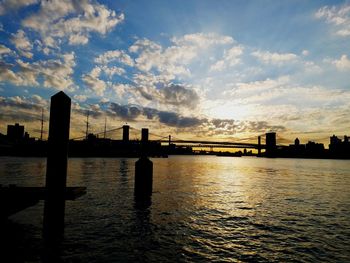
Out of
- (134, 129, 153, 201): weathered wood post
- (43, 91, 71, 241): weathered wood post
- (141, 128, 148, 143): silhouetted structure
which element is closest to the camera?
(43, 91, 71, 241): weathered wood post

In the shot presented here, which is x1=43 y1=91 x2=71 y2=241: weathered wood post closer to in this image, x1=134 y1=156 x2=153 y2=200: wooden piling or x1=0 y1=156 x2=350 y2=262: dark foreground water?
x1=0 y1=156 x2=350 y2=262: dark foreground water

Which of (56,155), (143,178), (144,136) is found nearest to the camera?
(56,155)

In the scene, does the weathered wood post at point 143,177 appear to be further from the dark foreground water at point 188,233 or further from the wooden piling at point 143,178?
the dark foreground water at point 188,233

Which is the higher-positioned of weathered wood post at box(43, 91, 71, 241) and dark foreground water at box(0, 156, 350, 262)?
weathered wood post at box(43, 91, 71, 241)

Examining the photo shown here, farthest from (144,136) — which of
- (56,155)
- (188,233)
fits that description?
(56,155)

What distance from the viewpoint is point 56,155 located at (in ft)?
28.8

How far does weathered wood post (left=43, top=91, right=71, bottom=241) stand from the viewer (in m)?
8.75

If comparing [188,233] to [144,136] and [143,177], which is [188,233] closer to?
[143,177]

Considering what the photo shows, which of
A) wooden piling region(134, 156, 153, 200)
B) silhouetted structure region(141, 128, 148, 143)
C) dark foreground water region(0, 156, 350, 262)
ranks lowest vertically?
dark foreground water region(0, 156, 350, 262)

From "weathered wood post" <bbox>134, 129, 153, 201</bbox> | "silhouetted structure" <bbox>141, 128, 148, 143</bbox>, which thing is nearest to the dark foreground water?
"weathered wood post" <bbox>134, 129, 153, 201</bbox>

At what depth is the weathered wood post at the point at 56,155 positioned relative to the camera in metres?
8.75

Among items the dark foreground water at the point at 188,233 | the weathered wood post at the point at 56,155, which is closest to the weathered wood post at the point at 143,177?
the dark foreground water at the point at 188,233

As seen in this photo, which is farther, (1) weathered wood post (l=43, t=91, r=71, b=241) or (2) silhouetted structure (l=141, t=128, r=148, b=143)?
(2) silhouetted structure (l=141, t=128, r=148, b=143)

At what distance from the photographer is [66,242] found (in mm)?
9516
